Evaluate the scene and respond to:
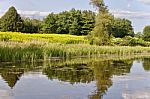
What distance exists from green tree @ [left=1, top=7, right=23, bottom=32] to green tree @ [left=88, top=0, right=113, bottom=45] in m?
21.9

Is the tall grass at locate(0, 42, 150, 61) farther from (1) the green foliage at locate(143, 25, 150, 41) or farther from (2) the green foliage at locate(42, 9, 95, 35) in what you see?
(1) the green foliage at locate(143, 25, 150, 41)

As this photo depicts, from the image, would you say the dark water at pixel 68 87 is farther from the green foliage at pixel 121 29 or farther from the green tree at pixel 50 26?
the green foliage at pixel 121 29

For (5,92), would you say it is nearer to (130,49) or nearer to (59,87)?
(59,87)

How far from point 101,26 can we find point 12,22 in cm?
2462

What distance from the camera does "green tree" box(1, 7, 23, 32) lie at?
65.8m

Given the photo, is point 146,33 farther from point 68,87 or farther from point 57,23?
point 68,87

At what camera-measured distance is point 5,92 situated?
9469 mm

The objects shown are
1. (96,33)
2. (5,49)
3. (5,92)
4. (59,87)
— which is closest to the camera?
(5,92)

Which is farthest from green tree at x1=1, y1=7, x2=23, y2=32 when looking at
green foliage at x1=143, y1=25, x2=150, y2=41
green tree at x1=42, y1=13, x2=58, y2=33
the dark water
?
the dark water

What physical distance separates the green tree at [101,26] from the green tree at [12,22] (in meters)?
21.9

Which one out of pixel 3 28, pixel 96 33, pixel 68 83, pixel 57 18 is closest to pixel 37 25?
pixel 57 18

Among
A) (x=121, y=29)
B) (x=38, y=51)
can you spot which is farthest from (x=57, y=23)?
(x=38, y=51)

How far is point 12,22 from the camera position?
66125 mm

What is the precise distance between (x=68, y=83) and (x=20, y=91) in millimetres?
2197
